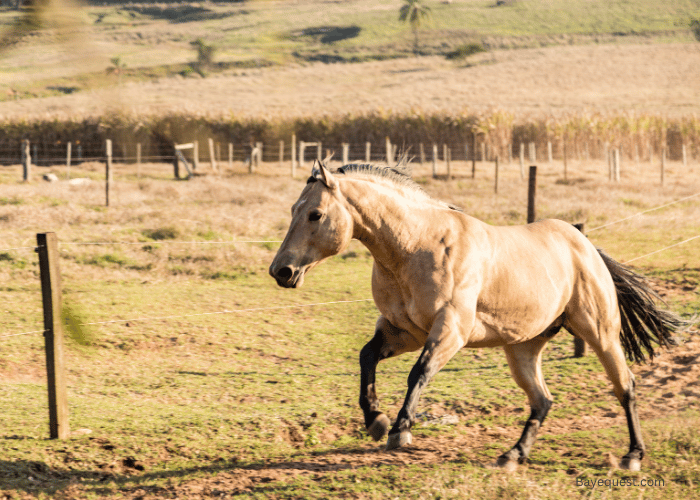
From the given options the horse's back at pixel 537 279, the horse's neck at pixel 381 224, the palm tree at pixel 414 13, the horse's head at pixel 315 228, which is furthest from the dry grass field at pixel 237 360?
the palm tree at pixel 414 13

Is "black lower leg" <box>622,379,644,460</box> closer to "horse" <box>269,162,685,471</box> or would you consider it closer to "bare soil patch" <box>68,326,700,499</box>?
"horse" <box>269,162,685,471</box>

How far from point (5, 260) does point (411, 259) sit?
923 cm

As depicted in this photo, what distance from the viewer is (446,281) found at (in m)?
4.01

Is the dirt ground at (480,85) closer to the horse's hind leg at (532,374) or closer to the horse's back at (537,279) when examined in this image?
the horse's back at (537,279)

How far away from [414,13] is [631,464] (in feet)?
234

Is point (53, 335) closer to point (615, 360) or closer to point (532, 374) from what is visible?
point (532, 374)

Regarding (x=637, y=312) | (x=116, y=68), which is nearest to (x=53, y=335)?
(x=116, y=68)

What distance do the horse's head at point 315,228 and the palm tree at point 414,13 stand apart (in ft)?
227

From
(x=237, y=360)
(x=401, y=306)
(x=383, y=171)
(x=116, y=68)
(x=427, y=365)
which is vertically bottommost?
(x=237, y=360)

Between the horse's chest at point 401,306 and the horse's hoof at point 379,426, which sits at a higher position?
the horse's chest at point 401,306

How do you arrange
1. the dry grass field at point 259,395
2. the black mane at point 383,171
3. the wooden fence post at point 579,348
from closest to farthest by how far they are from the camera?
the black mane at point 383,171 → the dry grass field at point 259,395 → the wooden fence post at point 579,348

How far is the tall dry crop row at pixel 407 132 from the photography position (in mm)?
34344

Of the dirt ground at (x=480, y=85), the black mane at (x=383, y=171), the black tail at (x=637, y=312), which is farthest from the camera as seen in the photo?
the dirt ground at (x=480, y=85)

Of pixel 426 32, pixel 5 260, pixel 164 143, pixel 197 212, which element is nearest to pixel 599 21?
pixel 426 32
